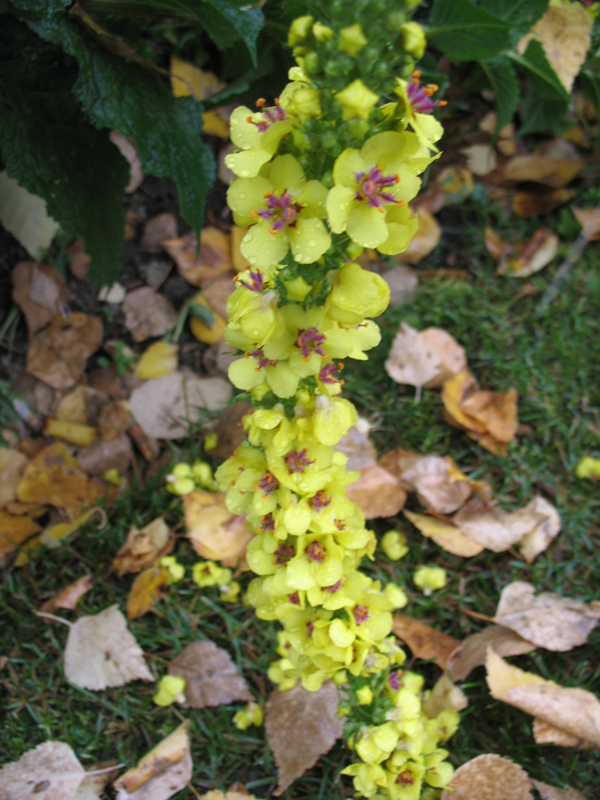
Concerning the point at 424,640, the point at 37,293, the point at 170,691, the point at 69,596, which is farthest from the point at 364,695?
the point at 37,293

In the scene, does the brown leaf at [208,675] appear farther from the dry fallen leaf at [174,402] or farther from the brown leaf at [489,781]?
the dry fallen leaf at [174,402]

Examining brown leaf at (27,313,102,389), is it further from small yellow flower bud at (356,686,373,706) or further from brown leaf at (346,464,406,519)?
small yellow flower bud at (356,686,373,706)

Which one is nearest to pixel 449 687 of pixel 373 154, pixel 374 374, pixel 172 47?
pixel 374 374

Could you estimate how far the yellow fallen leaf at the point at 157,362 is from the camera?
2691mm

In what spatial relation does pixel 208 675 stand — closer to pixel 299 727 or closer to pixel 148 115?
pixel 299 727

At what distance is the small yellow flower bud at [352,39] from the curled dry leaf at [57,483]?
6.27ft

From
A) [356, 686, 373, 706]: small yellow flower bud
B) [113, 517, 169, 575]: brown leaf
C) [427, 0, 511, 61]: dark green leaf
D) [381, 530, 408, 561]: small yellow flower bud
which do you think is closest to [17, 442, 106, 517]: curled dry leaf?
[113, 517, 169, 575]: brown leaf

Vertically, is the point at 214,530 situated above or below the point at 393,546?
above

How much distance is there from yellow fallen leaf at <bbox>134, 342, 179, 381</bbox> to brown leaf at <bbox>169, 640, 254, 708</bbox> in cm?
113

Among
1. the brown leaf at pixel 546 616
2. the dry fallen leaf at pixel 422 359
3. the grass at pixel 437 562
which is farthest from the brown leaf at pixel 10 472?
the brown leaf at pixel 546 616

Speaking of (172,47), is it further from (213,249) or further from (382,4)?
(382,4)

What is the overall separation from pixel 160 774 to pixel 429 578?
108 cm

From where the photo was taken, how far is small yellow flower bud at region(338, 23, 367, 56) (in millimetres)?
918

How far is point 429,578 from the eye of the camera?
2236 mm
